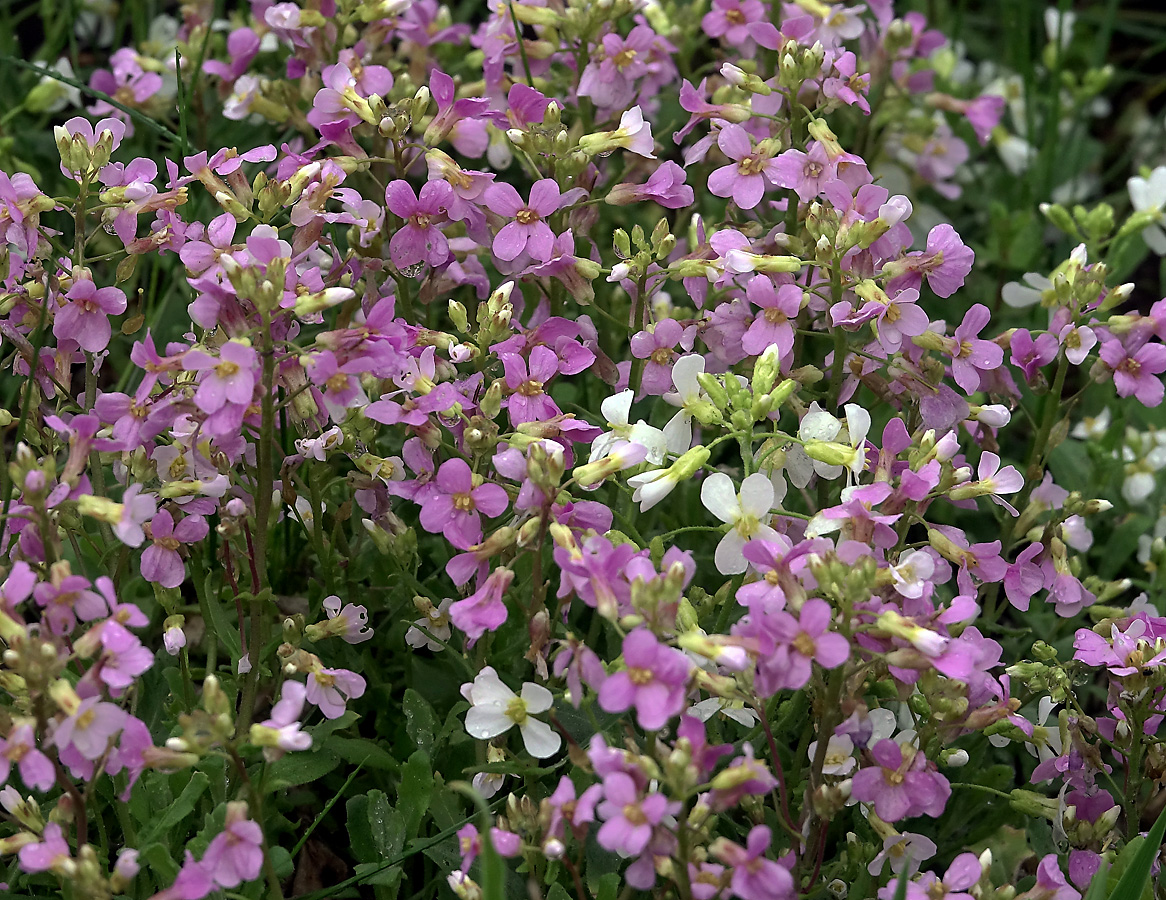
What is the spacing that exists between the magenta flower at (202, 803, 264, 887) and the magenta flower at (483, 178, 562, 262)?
3.66 feet

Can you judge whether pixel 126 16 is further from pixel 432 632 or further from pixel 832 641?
pixel 832 641

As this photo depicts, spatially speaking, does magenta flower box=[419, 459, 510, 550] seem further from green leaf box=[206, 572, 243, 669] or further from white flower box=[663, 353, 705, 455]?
green leaf box=[206, 572, 243, 669]

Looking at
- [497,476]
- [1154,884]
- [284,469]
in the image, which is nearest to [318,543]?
[284,469]

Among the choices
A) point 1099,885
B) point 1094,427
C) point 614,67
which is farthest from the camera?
point 1094,427

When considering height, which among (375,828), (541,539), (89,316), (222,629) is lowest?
(375,828)

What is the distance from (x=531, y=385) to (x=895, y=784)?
0.92m

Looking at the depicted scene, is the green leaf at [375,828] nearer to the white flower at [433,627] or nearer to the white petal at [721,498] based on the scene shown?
the white flower at [433,627]

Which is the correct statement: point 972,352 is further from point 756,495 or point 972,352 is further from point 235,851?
point 235,851

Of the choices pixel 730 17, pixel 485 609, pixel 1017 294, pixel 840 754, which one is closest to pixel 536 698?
pixel 485 609

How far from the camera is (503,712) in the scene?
206cm

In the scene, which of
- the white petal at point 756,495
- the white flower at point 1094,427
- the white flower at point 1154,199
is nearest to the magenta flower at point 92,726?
the white petal at point 756,495

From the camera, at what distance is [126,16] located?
446 centimetres

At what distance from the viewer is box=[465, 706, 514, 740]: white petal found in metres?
2.04

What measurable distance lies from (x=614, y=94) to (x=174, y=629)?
5.09 ft
